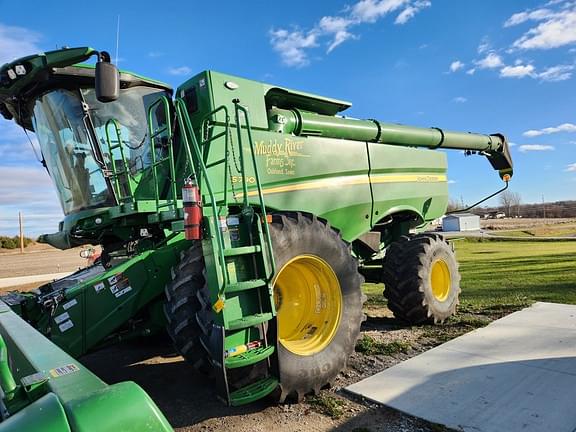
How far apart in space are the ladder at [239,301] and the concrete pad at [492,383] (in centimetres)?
102

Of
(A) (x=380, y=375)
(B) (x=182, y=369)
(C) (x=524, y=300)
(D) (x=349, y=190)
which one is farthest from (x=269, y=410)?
(C) (x=524, y=300)

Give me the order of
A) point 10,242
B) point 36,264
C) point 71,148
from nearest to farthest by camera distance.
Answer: point 71,148, point 36,264, point 10,242

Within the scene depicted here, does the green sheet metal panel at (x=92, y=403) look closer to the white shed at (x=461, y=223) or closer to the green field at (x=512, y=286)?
the green field at (x=512, y=286)

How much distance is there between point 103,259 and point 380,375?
311 centimetres

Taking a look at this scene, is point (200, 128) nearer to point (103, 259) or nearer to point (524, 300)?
point (103, 259)

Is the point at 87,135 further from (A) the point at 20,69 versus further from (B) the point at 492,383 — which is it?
(B) the point at 492,383

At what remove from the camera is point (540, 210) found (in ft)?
259

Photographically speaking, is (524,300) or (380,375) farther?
(524,300)

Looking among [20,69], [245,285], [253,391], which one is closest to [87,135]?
[20,69]

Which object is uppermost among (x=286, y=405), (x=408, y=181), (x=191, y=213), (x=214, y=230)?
(x=408, y=181)

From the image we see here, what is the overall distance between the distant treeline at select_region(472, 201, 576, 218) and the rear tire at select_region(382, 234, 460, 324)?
71954mm

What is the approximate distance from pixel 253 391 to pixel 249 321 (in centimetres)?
50

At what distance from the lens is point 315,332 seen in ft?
13.0

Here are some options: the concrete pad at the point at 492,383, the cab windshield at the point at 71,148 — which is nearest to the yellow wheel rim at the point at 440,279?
the concrete pad at the point at 492,383
